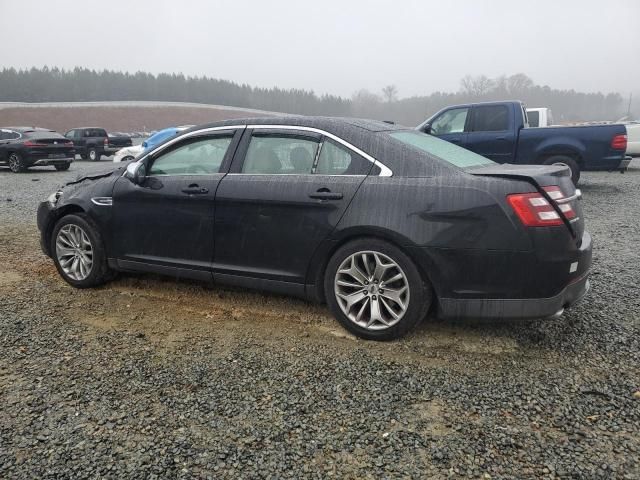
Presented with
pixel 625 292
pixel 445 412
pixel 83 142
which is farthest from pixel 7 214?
pixel 83 142

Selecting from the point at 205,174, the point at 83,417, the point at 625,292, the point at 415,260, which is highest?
the point at 205,174

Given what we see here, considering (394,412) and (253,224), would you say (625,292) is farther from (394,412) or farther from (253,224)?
(253,224)

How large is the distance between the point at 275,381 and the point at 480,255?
1429mm

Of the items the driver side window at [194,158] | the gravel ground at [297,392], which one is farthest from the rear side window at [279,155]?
the gravel ground at [297,392]

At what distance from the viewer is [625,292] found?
4.13 metres

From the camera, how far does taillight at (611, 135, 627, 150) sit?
9.65 meters

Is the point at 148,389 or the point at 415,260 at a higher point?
the point at 415,260

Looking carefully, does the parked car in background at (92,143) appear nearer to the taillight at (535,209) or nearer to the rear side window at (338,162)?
the rear side window at (338,162)

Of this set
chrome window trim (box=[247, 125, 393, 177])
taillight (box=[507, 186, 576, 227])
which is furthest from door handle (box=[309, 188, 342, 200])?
taillight (box=[507, 186, 576, 227])

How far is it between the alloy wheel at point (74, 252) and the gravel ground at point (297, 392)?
11.9 inches

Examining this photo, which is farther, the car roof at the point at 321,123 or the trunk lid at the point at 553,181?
the car roof at the point at 321,123

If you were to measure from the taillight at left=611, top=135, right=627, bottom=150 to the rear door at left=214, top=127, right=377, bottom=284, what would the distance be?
8539 mm

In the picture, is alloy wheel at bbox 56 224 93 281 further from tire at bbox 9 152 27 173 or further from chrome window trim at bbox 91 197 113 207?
tire at bbox 9 152 27 173

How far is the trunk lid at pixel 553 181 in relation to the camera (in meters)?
2.95
